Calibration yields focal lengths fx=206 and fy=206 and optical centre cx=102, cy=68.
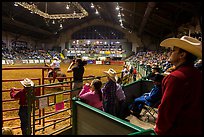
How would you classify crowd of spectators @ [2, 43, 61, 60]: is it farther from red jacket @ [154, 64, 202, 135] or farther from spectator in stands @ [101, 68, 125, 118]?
red jacket @ [154, 64, 202, 135]

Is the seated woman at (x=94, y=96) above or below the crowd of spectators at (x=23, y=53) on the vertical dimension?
below

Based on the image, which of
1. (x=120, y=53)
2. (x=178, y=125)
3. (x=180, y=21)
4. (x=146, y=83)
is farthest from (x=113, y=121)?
(x=120, y=53)

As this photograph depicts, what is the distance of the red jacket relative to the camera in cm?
165

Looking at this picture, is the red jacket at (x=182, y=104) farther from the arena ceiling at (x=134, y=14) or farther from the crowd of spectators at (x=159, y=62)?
the arena ceiling at (x=134, y=14)

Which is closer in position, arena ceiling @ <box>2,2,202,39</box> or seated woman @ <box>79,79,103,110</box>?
seated woman @ <box>79,79,103,110</box>

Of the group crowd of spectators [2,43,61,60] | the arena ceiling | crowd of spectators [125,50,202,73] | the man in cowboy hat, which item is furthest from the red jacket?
crowd of spectators [2,43,61,60]

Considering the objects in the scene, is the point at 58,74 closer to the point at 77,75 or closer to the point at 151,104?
the point at 77,75

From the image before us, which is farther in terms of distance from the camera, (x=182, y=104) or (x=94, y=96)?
(x=94, y=96)

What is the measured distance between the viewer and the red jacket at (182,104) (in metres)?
1.65

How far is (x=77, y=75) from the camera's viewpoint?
6.25 metres

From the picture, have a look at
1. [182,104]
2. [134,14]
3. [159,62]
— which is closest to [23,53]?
[134,14]

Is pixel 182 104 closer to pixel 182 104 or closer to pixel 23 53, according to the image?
pixel 182 104

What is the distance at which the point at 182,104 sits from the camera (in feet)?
5.45

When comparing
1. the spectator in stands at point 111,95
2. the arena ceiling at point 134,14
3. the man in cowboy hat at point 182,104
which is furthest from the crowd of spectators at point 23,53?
the man in cowboy hat at point 182,104
